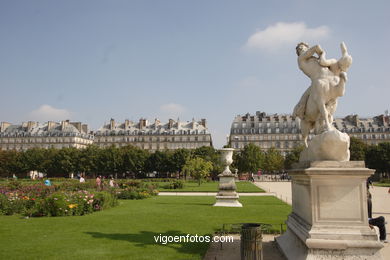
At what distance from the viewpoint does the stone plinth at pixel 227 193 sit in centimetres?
1551

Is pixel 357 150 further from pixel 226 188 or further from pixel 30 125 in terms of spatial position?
pixel 30 125

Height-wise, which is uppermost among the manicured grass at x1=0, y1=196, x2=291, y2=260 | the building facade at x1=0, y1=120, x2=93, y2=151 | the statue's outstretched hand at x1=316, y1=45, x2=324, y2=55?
the building facade at x1=0, y1=120, x2=93, y2=151

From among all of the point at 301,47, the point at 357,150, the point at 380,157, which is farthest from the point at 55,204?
the point at 380,157

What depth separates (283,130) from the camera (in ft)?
278

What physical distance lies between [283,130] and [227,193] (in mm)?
72382

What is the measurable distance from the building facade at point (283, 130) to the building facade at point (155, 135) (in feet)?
29.0

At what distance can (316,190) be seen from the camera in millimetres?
5473

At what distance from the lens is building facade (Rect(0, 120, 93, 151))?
88.4 m

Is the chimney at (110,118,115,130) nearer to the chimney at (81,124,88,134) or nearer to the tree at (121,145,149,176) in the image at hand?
the chimney at (81,124,88,134)

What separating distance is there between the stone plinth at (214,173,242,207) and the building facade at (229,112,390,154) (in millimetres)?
66452

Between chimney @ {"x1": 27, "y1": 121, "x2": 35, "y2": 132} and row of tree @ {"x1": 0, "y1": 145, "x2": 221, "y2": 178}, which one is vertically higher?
chimney @ {"x1": 27, "y1": 121, "x2": 35, "y2": 132}

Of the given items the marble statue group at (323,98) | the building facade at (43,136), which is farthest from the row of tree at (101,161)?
the marble statue group at (323,98)

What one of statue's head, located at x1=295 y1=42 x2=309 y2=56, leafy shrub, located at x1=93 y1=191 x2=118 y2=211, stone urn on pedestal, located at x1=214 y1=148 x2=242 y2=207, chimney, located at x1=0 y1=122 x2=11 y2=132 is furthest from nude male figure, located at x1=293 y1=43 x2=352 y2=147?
chimney, located at x1=0 y1=122 x2=11 y2=132

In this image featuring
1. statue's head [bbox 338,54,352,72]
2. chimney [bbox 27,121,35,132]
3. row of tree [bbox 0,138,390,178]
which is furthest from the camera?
chimney [bbox 27,121,35,132]
